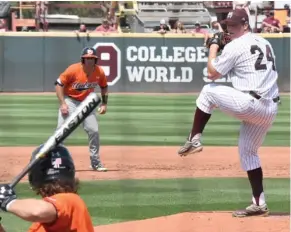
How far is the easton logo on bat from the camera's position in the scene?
136 inches

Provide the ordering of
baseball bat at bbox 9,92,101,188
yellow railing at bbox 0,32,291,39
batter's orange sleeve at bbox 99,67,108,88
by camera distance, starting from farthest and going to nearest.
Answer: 1. yellow railing at bbox 0,32,291,39
2. batter's orange sleeve at bbox 99,67,108,88
3. baseball bat at bbox 9,92,101,188

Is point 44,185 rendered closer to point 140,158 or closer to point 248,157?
point 248,157

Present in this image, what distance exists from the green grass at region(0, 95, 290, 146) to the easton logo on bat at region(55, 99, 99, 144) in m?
9.83

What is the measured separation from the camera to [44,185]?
362 centimetres

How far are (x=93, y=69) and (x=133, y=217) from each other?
3.38 m

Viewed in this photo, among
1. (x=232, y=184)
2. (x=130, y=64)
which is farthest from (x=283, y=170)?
(x=130, y=64)

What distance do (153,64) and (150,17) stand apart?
5.56 metres

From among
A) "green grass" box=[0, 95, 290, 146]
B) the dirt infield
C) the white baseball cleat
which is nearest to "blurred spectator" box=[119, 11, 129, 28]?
"green grass" box=[0, 95, 290, 146]

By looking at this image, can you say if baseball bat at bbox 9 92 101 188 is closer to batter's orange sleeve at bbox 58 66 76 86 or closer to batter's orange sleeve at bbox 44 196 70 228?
batter's orange sleeve at bbox 44 196 70 228

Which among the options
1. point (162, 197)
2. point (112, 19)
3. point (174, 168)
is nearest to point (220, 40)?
point (162, 197)

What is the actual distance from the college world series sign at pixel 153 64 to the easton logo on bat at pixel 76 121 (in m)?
18.9

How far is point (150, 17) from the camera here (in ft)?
91.0

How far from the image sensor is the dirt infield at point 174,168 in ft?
22.3

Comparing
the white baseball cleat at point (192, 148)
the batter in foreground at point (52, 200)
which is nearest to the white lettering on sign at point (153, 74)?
the white baseball cleat at point (192, 148)
